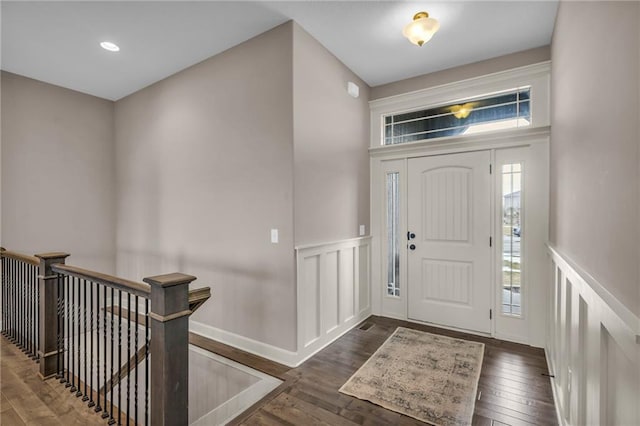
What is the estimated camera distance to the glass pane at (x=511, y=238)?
10.2 feet

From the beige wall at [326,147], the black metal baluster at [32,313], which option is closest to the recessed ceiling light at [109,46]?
the beige wall at [326,147]

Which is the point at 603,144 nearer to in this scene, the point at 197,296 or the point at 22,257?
the point at 197,296

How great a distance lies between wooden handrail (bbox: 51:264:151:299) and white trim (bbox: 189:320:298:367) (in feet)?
4.31

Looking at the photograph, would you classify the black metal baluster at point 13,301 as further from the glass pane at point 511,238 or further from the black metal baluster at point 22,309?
the glass pane at point 511,238

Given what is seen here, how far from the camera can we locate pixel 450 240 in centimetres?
345

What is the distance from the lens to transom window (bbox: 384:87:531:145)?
123 inches

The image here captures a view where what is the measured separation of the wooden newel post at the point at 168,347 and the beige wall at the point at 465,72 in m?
3.32

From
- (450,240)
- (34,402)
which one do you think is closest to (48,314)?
(34,402)

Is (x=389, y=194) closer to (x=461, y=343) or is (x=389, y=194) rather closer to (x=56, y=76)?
(x=461, y=343)

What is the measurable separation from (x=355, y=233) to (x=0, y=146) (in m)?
4.21

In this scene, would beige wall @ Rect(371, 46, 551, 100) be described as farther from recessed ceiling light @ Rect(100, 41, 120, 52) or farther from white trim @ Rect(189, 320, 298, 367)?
white trim @ Rect(189, 320, 298, 367)

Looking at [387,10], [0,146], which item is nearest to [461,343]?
[387,10]

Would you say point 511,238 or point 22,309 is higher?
point 511,238

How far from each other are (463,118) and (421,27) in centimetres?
137
